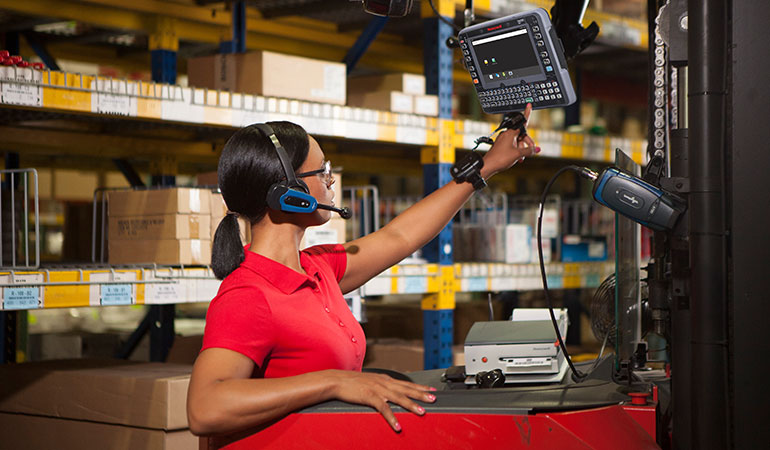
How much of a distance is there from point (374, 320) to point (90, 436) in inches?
68.1

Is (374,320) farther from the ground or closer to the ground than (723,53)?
closer to the ground

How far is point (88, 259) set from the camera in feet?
12.1

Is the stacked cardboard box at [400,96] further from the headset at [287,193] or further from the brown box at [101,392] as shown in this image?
the headset at [287,193]

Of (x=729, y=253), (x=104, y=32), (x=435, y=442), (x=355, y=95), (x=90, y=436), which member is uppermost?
(x=104, y=32)

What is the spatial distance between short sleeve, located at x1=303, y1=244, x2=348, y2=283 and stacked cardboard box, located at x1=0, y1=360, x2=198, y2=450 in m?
0.68

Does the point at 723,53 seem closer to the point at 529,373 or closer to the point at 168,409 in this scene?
the point at 529,373

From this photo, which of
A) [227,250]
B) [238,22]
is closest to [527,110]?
[227,250]

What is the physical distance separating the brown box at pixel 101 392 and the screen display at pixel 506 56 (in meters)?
1.23

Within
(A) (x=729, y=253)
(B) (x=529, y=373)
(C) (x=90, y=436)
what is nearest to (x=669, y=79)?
(A) (x=729, y=253)

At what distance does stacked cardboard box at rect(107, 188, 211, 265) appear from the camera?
2.88 metres

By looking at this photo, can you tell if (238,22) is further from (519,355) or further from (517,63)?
(519,355)

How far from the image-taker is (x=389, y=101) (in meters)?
3.40

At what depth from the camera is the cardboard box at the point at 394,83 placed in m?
3.42

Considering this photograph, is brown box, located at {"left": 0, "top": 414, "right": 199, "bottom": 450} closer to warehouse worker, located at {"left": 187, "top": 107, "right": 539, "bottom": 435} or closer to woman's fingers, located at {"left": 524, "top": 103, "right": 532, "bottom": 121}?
warehouse worker, located at {"left": 187, "top": 107, "right": 539, "bottom": 435}
